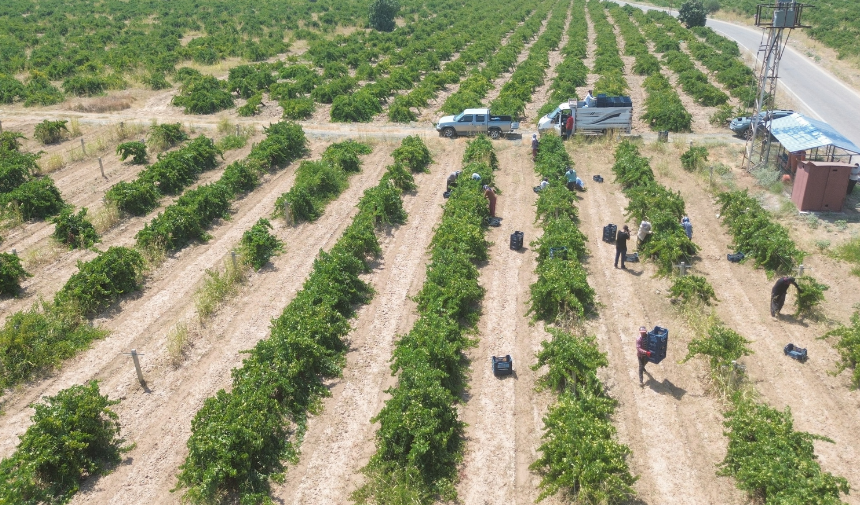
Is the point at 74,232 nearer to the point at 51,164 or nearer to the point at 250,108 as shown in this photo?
the point at 51,164

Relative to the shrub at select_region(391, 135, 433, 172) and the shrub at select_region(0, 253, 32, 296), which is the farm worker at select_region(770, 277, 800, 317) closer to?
the shrub at select_region(391, 135, 433, 172)

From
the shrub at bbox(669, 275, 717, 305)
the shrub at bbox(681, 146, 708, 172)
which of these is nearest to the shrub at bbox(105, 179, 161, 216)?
the shrub at bbox(669, 275, 717, 305)

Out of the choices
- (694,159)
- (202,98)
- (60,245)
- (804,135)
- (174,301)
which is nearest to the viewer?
(174,301)

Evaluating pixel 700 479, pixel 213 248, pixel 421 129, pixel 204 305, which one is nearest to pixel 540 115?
pixel 421 129

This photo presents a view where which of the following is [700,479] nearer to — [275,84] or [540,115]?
[540,115]

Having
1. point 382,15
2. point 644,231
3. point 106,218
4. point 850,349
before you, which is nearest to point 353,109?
point 106,218
